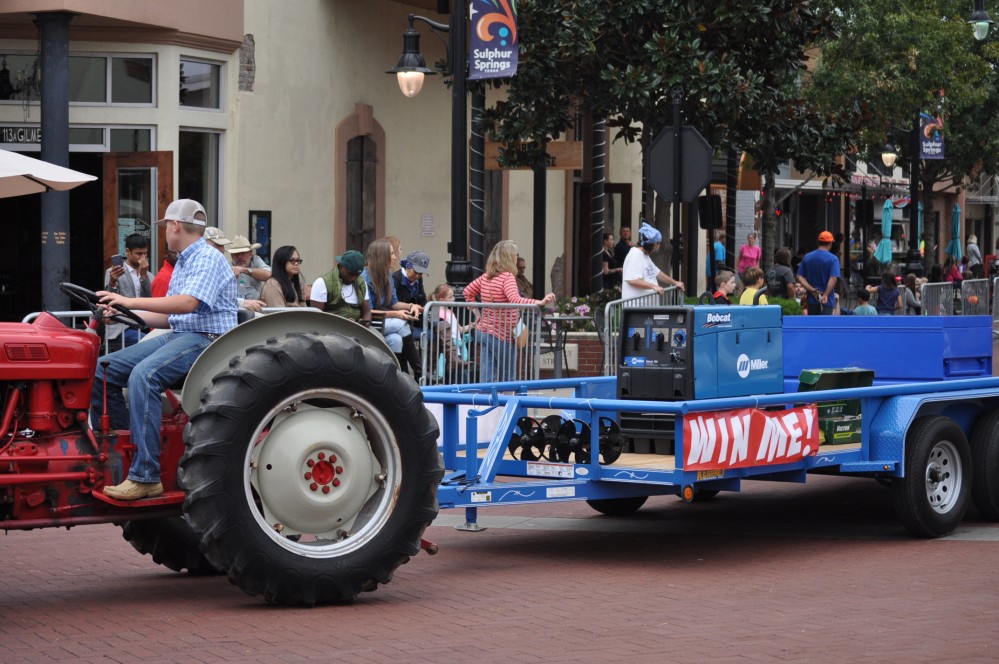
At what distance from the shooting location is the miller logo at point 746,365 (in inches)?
372

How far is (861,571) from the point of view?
8844 mm

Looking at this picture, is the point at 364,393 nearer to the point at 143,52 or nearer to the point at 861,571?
the point at 861,571

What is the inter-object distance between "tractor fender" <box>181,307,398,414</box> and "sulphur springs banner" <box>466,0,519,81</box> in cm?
928

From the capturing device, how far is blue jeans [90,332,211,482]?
24.5 feet

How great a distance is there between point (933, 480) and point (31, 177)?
609 centimetres

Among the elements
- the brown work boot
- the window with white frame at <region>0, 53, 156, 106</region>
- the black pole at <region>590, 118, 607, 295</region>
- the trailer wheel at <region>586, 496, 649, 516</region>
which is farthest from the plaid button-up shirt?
the black pole at <region>590, 118, 607, 295</region>

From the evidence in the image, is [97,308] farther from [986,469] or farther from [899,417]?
[986,469]

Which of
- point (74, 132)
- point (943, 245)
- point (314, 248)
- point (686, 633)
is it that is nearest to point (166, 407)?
point (686, 633)

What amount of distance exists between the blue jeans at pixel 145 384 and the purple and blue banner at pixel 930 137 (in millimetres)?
26479

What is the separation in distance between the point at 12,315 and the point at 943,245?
148 ft

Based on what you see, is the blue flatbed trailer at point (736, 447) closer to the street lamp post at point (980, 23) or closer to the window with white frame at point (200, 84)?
the window with white frame at point (200, 84)

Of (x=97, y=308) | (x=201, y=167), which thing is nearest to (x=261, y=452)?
(x=97, y=308)

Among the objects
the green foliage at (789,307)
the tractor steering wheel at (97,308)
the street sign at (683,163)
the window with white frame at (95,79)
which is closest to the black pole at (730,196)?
the green foliage at (789,307)

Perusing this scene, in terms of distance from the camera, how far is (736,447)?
8.99 meters
